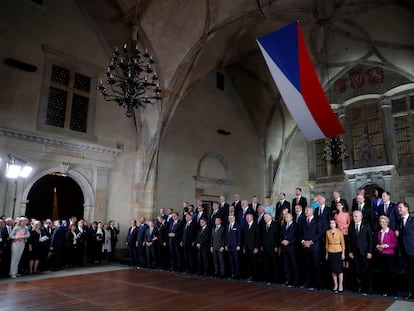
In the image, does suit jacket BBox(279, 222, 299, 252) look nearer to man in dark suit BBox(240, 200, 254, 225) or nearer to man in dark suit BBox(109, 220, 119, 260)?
man in dark suit BBox(240, 200, 254, 225)

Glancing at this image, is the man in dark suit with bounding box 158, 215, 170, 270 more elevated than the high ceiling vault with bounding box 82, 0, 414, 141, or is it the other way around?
the high ceiling vault with bounding box 82, 0, 414, 141

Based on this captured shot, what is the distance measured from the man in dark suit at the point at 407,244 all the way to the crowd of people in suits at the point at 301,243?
0.01 m

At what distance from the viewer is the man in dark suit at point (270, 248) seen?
21.2 ft

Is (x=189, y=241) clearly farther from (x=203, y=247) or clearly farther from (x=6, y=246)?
(x=6, y=246)

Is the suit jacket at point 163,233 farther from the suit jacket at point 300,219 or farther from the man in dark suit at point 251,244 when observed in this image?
the suit jacket at point 300,219

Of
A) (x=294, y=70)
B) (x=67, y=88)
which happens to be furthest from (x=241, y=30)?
(x=67, y=88)

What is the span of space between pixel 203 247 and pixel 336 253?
318 cm


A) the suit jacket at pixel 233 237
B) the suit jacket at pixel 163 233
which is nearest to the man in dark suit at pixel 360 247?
the suit jacket at pixel 233 237

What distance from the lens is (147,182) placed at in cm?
1137

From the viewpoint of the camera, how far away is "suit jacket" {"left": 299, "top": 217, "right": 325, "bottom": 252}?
583 centimetres

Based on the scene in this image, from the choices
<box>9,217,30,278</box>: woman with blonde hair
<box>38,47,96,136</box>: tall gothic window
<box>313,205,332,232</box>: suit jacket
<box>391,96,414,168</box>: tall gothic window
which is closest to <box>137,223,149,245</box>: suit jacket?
<box>9,217,30,278</box>: woman with blonde hair

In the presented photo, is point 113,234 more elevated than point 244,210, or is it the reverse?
point 244,210

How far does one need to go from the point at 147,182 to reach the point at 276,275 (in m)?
6.21

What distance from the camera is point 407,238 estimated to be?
504cm
